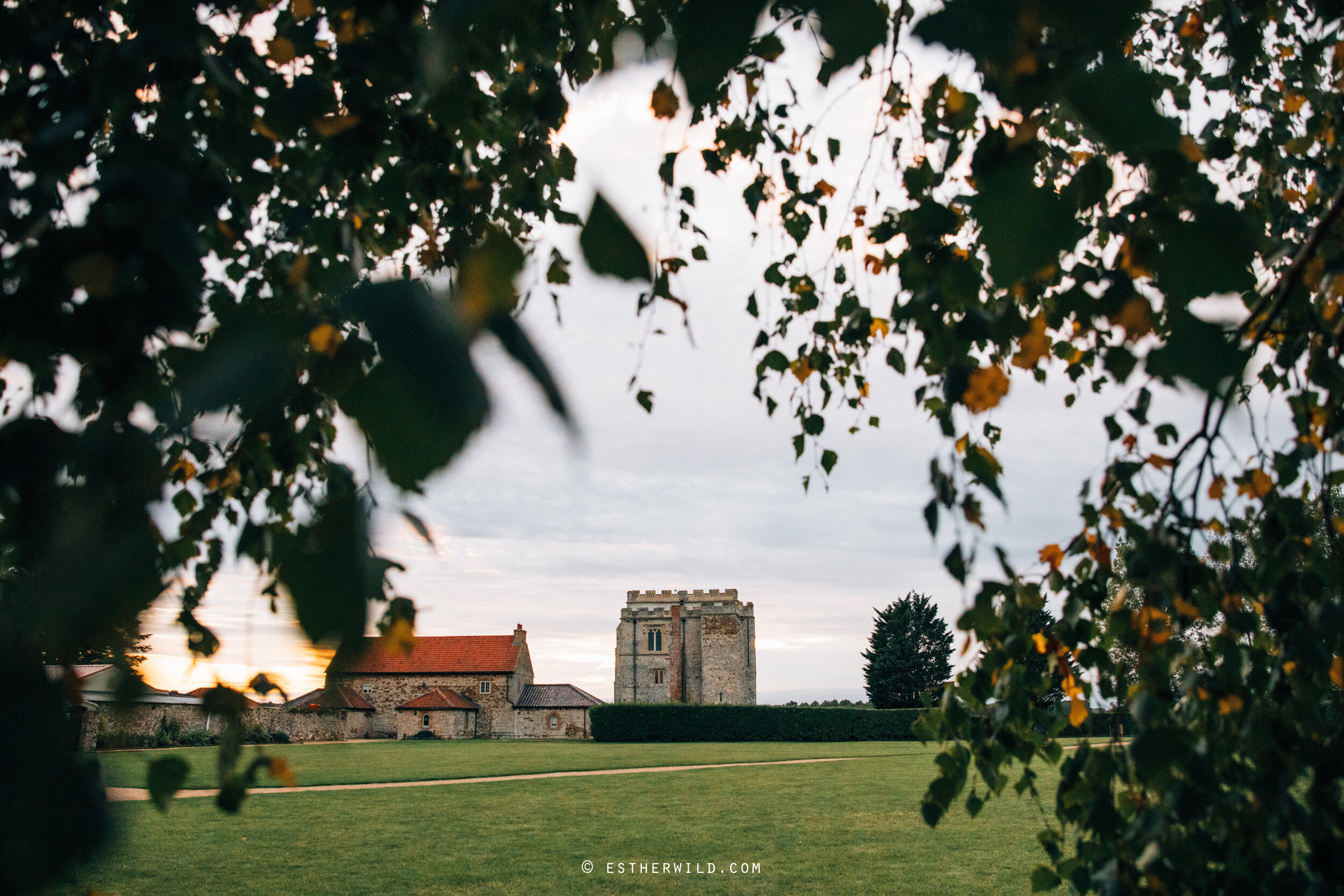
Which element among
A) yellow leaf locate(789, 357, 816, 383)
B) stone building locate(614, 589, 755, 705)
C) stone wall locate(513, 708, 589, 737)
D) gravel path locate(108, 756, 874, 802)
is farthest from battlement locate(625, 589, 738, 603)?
yellow leaf locate(789, 357, 816, 383)

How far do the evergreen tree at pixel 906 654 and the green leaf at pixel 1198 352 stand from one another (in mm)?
40942

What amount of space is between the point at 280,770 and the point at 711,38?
2.93 feet

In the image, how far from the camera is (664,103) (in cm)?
110

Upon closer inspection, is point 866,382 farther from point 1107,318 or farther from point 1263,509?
point 1107,318

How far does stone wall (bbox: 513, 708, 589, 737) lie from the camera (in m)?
36.7

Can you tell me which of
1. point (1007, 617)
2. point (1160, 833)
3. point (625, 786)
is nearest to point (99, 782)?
point (1160, 833)

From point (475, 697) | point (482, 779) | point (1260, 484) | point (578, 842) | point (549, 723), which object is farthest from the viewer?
point (475, 697)

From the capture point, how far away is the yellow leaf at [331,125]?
3.04ft

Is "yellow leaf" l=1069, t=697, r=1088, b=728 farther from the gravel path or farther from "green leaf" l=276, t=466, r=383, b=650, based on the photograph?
the gravel path

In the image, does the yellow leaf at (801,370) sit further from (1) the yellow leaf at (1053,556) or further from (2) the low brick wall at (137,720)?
(2) the low brick wall at (137,720)

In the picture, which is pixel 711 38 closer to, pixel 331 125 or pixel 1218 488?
pixel 331 125

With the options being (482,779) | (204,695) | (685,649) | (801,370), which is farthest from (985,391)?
(685,649)

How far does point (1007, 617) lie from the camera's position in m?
1.93

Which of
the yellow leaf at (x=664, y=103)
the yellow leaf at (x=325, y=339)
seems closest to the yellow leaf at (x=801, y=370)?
the yellow leaf at (x=664, y=103)
